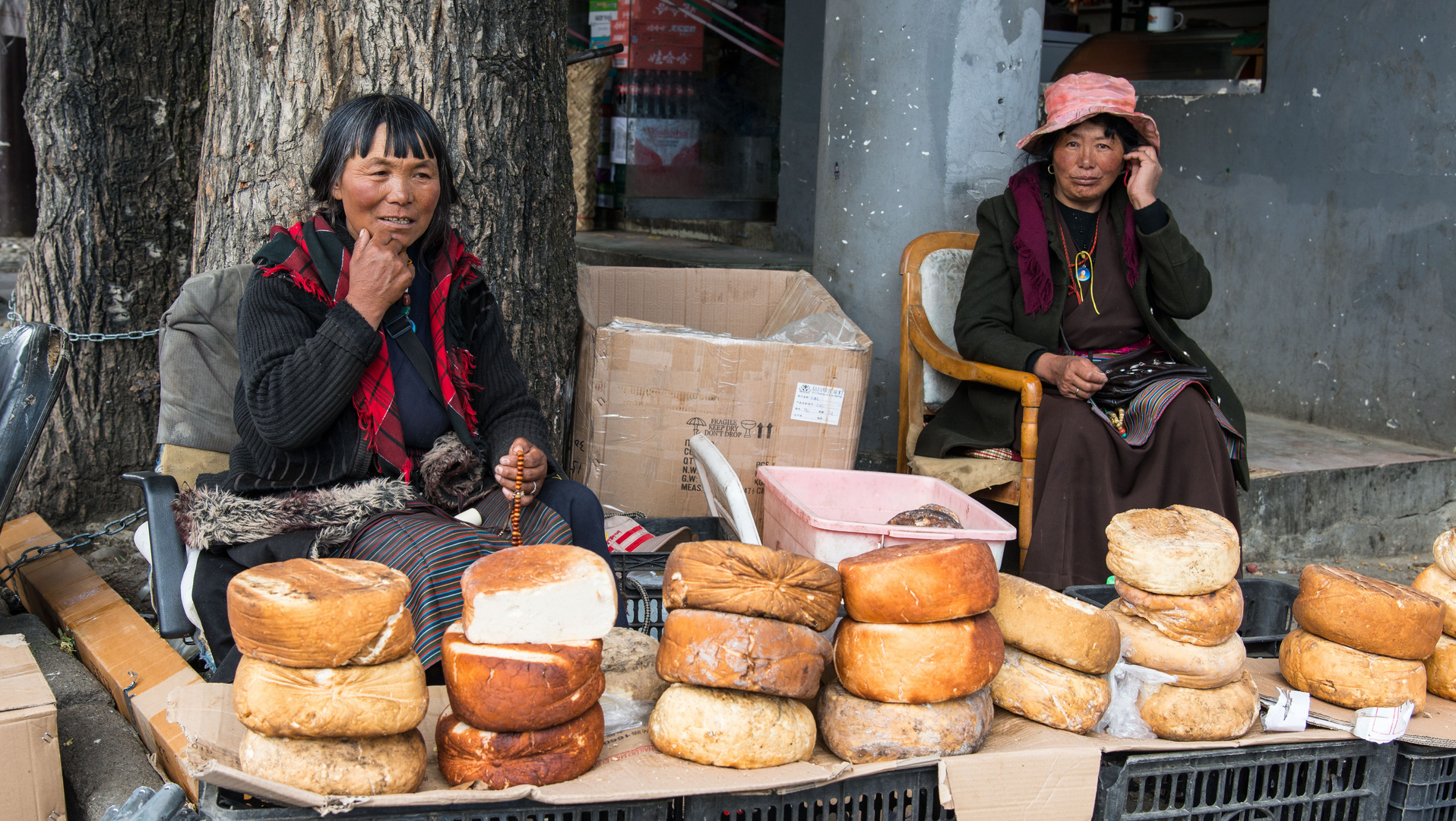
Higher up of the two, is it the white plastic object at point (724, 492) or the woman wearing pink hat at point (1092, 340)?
the woman wearing pink hat at point (1092, 340)

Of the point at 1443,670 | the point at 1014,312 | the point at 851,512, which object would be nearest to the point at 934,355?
the point at 1014,312

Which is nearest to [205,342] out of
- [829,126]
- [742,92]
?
[829,126]

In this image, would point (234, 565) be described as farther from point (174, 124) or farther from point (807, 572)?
point (174, 124)

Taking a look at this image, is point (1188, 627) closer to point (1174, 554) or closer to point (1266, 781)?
point (1174, 554)

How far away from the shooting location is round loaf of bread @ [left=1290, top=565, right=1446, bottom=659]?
2188mm

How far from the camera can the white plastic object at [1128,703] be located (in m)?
2.11

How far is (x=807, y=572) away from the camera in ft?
6.44

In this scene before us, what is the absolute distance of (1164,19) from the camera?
6.05m

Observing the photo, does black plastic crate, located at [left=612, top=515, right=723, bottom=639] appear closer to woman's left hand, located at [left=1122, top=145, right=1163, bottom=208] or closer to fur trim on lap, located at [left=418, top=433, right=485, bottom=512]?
fur trim on lap, located at [left=418, top=433, right=485, bottom=512]

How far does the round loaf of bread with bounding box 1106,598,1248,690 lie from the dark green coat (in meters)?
1.20

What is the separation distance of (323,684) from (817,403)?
2.13 meters

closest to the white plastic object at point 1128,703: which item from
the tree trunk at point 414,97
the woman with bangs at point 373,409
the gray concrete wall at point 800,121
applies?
the woman with bangs at point 373,409

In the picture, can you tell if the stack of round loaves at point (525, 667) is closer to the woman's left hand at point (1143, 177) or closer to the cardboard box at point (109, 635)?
the cardboard box at point (109, 635)

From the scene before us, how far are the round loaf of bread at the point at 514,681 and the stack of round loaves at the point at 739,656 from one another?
176 millimetres
